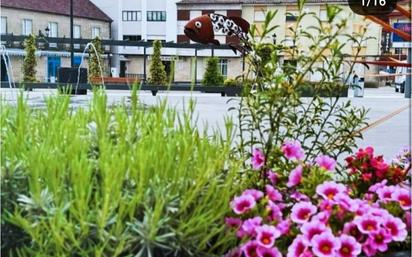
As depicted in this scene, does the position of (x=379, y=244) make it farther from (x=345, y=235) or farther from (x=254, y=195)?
(x=254, y=195)

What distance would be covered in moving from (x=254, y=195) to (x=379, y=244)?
300mm

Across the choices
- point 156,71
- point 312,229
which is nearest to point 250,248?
point 312,229

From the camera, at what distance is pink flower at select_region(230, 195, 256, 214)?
1.24 m

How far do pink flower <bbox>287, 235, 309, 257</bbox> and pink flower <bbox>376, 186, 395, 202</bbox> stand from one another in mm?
288

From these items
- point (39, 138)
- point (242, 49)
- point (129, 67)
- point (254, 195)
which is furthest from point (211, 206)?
point (129, 67)

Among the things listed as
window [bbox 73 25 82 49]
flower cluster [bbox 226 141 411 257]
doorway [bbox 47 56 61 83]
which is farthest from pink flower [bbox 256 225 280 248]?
window [bbox 73 25 82 49]

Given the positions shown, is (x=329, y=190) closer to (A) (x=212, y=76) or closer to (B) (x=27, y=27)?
(A) (x=212, y=76)

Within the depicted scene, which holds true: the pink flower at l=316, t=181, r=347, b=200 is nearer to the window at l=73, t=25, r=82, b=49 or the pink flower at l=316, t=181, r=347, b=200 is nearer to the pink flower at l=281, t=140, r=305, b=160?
the pink flower at l=281, t=140, r=305, b=160

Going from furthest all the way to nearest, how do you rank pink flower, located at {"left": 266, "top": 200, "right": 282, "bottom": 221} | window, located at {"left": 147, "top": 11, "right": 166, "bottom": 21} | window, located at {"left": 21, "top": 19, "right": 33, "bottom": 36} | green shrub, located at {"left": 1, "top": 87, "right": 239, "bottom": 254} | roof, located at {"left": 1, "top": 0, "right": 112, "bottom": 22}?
window, located at {"left": 147, "top": 11, "right": 166, "bottom": 21}, window, located at {"left": 21, "top": 19, "right": 33, "bottom": 36}, roof, located at {"left": 1, "top": 0, "right": 112, "bottom": 22}, pink flower, located at {"left": 266, "top": 200, "right": 282, "bottom": 221}, green shrub, located at {"left": 1, "top": 87, "right": 239, "bottom": 254}

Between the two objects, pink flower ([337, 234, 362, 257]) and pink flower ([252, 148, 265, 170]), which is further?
pink flower ([252, 148, 265, 170])

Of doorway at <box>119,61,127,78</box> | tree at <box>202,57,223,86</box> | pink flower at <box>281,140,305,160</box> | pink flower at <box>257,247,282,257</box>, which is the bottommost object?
pink flower at <box>257,247,282,257</box>

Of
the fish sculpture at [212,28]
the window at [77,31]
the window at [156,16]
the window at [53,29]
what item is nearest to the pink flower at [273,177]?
the fish sculpture at [212,28]

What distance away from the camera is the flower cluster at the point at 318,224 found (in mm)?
1198

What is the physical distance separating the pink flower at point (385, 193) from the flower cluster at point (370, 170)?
126 mm
